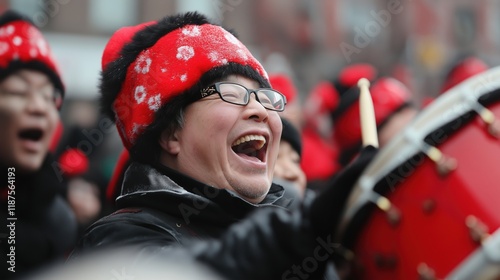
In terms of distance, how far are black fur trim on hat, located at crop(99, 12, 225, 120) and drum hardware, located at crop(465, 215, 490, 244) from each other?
50.0 inches

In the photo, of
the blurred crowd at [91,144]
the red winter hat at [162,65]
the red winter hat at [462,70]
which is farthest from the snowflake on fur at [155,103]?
the red winter hat at [462,70]

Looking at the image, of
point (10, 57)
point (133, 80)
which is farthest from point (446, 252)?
point (10, 57)

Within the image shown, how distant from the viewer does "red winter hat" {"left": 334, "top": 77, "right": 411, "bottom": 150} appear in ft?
17.2

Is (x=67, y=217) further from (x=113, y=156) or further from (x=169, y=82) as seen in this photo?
(x=113, y=156)

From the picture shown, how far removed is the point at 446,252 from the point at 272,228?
15.5 inches

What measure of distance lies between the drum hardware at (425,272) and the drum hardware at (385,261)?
0.23 ft

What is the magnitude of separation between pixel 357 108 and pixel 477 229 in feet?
13.5

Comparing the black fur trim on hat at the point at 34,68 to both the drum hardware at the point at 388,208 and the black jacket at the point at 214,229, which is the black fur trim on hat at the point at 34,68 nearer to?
the black jacket at the point at 214,229

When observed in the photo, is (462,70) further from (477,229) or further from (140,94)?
(477,229)

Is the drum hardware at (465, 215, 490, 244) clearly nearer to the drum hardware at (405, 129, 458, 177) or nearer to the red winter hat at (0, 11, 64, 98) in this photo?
the drum hardware at (405, 129, 458, 177)

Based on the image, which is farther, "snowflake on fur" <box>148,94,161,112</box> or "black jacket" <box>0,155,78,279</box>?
"black jacket" <box>0,155,78,279</box>

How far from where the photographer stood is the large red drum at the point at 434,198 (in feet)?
5.69

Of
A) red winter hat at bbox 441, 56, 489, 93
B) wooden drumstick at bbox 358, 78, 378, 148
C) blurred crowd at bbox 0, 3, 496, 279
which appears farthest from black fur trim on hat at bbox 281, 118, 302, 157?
red winter hat at bbox 441, 56, 489, 93

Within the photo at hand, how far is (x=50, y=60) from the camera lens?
3.88m
